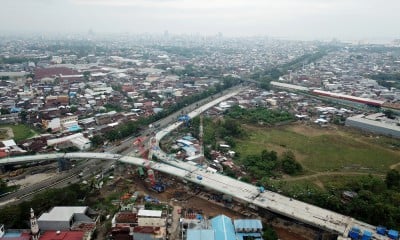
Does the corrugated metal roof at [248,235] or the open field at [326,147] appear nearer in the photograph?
the corrugated metal roof at [248,235]

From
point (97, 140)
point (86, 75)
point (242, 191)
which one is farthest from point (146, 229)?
point (86, 75)

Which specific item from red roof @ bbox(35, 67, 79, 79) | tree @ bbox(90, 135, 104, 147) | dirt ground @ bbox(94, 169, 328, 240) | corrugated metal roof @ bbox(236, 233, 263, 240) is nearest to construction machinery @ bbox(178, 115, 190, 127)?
tree @ bbox(90, 135, 104, 147)

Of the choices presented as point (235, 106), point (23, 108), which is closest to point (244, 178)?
point (235, 106)

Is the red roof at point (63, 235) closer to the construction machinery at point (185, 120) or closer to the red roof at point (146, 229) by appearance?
the red roof at point (146, 229)

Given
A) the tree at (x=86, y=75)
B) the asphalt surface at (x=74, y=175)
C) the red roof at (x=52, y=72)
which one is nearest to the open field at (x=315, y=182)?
the asphalt surface at (x=74, y=175)

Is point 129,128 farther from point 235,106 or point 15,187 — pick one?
point 235,106

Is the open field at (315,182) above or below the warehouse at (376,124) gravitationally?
below
